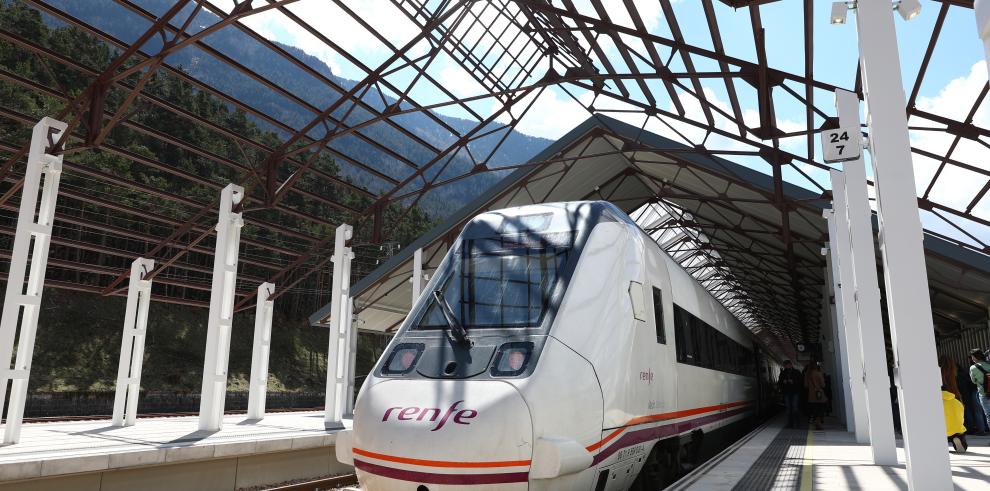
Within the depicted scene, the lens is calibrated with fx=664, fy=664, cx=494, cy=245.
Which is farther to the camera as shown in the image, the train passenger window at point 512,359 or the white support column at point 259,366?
the white support column at point 259,366

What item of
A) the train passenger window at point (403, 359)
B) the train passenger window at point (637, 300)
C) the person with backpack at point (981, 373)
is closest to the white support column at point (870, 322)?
the train passenger window at point (637, 300)

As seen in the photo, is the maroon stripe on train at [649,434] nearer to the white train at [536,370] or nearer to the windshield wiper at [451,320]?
the white train at [536,370]

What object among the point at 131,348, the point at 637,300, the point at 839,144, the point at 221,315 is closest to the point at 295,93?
the point at 131,348

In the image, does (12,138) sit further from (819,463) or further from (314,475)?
(819,463)

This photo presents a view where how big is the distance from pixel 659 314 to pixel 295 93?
116 metres

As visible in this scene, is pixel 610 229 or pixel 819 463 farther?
pixel 819 463

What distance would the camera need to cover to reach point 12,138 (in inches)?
1315

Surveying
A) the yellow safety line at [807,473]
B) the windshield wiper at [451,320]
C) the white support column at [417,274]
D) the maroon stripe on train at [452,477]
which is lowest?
the yellow safety line at [807,473]

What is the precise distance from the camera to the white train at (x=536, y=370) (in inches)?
195

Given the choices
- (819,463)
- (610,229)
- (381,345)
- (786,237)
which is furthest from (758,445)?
(381,345)

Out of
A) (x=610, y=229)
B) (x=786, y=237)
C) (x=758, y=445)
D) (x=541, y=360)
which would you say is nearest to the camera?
(x=541, y=360)

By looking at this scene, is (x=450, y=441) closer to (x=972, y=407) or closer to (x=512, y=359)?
(x=512, y=359)

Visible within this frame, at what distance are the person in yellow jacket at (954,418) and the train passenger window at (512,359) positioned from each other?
6.68 m

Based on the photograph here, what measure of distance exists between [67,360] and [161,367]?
199 inches
